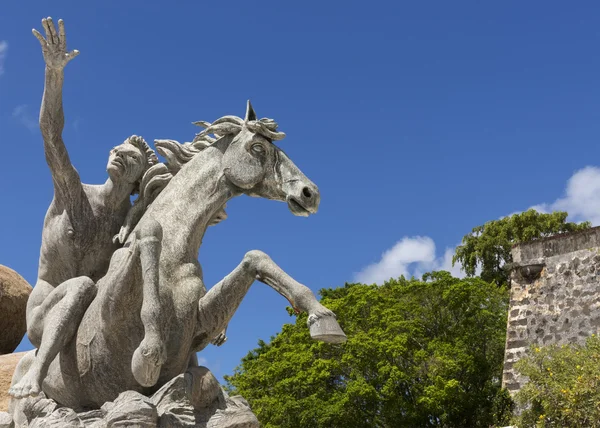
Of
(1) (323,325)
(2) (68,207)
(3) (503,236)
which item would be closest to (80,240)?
(2) (68,207)

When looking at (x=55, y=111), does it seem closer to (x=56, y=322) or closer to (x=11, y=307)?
(x=56, y=322)

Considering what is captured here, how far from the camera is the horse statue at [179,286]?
4.49m

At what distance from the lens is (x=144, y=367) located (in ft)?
14.2

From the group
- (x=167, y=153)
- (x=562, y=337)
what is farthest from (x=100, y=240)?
(x=562, y=337)

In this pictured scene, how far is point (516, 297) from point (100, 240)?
1838 cm

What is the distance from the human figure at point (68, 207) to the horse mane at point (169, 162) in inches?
4.5

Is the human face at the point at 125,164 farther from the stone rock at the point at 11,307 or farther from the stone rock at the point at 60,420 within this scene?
the stone rock at the point at 11,307

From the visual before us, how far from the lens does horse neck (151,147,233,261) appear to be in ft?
16.1

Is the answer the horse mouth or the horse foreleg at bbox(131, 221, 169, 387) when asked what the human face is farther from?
the horse mouth

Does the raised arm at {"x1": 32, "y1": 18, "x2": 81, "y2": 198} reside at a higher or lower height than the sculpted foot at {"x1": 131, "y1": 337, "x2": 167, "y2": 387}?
higher

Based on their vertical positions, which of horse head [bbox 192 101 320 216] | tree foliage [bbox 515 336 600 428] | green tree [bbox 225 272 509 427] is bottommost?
horse head [bbox 192 101 320 216]

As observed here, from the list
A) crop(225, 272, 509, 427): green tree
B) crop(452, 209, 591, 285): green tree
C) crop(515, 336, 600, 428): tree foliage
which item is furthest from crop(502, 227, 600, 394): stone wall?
crop(452, 209, 591, 285): green tree

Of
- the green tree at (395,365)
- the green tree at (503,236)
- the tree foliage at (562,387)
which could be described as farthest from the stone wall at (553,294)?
the green tree at (503,236)

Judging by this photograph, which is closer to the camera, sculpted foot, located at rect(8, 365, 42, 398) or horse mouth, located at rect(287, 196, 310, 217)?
sculpted foot, located at rect(8, 365, 42, 398)
